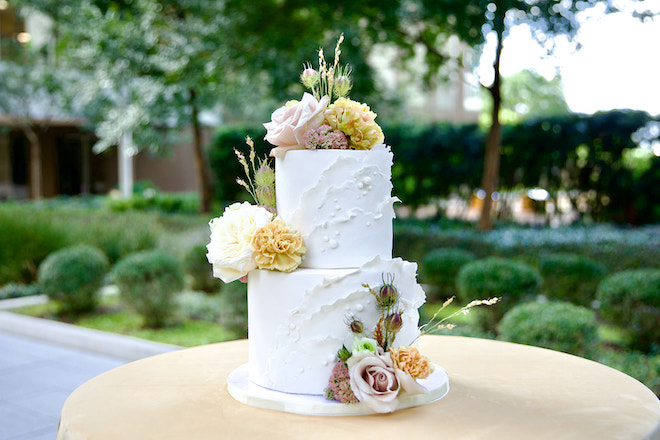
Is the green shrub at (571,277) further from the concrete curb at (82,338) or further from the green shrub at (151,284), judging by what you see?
the green shrub at (151,284)

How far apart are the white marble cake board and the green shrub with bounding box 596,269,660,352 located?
14.3 feet


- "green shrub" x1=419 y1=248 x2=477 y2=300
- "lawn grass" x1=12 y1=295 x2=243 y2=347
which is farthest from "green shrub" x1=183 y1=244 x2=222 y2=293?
"green shrub" x1=419 y1=248 x2=477 y2=300

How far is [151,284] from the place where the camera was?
783cm

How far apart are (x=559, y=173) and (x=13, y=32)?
68.0 ft

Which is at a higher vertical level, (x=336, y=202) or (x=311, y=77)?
(x=311, y=77)

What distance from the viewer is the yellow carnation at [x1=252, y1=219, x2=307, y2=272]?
234 cm

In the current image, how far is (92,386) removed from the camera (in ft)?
8.31

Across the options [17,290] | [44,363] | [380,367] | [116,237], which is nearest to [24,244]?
[17,290]

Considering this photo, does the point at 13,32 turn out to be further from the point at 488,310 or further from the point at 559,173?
the point at 488,310

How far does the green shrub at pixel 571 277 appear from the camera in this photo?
7301 mm

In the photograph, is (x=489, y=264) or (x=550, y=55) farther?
(x=550, y=55)

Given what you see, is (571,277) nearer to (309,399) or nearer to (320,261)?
(320,261)

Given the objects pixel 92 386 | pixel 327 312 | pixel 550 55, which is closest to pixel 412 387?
pixel 327 312

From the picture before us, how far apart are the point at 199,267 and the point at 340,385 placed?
745 centimetres
